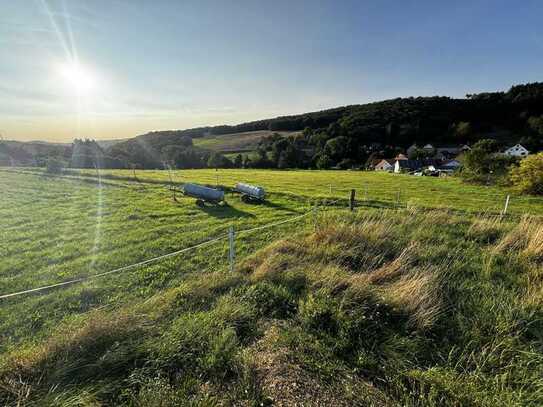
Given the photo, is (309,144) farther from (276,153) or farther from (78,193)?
(78,193)

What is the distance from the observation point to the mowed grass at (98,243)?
21.7 feet

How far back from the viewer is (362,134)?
111 meters

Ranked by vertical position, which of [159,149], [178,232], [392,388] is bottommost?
[178,232]

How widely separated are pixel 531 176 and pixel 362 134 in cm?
8803

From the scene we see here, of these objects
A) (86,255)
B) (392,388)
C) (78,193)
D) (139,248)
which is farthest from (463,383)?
(78,193)

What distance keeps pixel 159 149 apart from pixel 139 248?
316ft

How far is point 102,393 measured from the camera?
113 inches

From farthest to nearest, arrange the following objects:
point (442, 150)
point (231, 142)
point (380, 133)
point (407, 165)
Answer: point (231, 142)
point (380, 133)
point (442, 150)
point (407, 165)

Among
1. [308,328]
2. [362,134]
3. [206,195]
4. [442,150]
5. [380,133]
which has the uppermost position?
[380,133]

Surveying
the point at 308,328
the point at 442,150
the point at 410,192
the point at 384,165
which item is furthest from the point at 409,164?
the point at 308,328

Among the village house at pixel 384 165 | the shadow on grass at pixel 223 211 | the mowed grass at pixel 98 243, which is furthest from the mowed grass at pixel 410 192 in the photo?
the village house at pixel 384 165

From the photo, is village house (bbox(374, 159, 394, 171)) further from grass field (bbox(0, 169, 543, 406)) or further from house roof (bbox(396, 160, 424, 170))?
A: grass field (bbox(0, 169, 543, 406))

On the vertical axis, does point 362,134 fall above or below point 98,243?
above

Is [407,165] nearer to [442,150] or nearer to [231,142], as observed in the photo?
[442,150]
